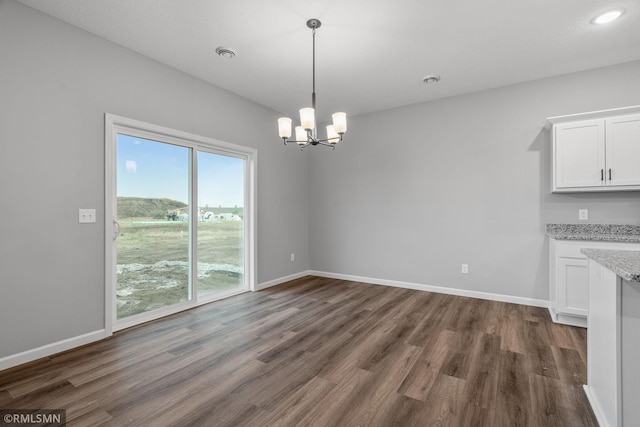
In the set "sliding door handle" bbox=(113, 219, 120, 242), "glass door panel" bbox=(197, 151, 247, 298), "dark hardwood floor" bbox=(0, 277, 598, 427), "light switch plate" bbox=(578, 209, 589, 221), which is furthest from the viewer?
"glass door panel" bbox=(197, 151, 247, 298)

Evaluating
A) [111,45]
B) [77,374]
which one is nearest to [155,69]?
[111,45]

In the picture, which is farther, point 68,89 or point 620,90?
point 620,90

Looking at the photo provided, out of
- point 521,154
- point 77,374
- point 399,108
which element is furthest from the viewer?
point 399,108

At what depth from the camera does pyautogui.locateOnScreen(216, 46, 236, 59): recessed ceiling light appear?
296cm

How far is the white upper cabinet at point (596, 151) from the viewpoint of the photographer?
9.70ft

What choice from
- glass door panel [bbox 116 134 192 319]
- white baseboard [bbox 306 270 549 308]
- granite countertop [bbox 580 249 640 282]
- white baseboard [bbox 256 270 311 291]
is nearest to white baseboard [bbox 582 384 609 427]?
granite countertop [bbox 580 249 640 282]

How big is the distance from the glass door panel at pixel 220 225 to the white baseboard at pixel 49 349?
1194 mm

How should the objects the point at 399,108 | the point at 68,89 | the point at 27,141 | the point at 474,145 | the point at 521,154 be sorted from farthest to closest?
the point at 399,108 < the point at 474,145 < the point at 521,154 < the point at 68,89 < the point at 27,141

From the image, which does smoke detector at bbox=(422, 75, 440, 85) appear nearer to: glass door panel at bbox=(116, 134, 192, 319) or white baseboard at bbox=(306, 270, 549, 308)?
white baseboard at bbox=(306, 270, 549, 308)

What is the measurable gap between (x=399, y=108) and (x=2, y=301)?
4.98m

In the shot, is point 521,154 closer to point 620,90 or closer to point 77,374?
point 620,90

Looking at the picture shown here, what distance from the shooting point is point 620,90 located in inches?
128

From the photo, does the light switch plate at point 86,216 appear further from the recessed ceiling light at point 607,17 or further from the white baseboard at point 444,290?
the recessed ceiling light at point 607,17

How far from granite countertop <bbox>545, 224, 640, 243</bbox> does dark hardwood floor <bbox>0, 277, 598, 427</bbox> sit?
3.10 ft
